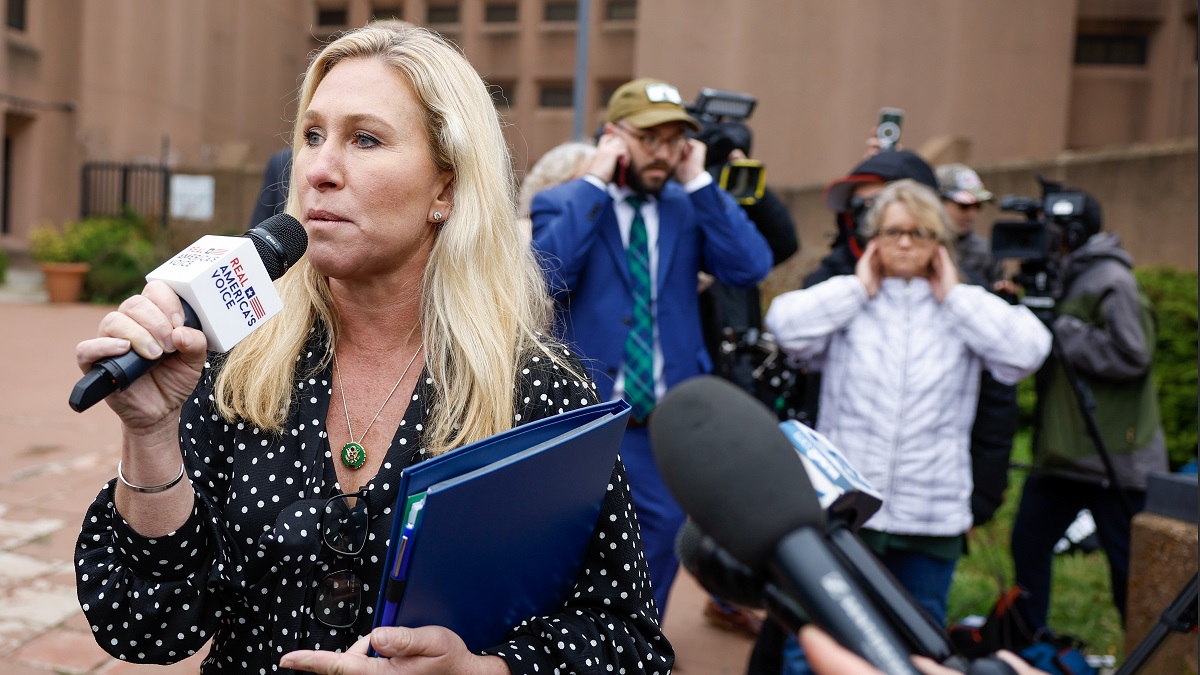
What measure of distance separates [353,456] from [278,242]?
0.39 m

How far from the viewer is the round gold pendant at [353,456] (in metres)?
1.79

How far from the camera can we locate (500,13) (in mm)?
29578

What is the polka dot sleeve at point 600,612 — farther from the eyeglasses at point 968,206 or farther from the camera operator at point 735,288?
the eyeglasses at point 968,206

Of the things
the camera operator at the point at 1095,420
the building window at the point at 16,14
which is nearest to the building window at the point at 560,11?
the building window at the point at 16,14

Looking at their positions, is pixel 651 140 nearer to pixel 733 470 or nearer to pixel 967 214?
pixel 967 214

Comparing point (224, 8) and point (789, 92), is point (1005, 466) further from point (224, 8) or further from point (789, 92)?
point (224, 8)

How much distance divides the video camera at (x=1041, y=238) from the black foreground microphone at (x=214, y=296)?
11.9 feet

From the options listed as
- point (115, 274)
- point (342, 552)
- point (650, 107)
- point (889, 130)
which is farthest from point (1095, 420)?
point (115, 274)

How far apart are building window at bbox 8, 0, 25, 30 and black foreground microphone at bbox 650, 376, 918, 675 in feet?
68.7

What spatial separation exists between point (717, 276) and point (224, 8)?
23643 millimetres

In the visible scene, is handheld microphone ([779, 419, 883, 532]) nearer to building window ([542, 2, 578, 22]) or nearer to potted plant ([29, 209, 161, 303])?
potted plant ([29, 209, 161, 303])

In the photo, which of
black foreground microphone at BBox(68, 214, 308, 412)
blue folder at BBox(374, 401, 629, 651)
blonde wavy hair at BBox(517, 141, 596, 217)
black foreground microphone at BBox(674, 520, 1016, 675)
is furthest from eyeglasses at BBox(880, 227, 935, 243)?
black foreground microphone at BBox(674, 520, 1016, 675)

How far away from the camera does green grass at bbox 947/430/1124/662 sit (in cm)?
485

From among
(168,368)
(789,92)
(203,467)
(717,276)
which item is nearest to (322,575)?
(203,467)
